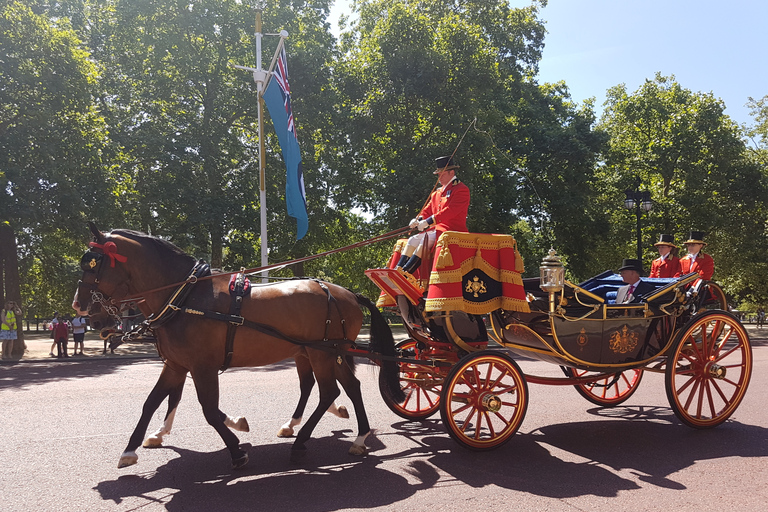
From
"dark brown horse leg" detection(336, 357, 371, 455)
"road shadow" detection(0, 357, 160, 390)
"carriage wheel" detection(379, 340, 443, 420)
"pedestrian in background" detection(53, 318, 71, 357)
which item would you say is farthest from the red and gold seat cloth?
"pedestrian in background" detection(53, 318, 71, 357)

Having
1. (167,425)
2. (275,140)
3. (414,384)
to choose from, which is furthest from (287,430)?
(275,140)

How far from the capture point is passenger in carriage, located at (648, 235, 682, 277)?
28.6 feet

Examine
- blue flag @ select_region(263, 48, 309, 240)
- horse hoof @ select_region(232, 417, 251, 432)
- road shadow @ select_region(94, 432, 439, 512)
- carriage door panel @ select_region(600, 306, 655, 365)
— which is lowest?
road shadow @ select_region(94, 432, 439, 512)

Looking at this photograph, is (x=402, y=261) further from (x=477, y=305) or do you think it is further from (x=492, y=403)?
(x=492, y=403)

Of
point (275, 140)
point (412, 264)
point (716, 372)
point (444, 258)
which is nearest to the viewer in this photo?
point (444, 258)

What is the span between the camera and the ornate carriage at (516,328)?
5.52 m

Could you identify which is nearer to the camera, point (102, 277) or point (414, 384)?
point (102, 277)

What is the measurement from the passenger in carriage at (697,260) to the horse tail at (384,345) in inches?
169

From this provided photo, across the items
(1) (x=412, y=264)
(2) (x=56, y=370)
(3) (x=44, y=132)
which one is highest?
(3) (x=44, y=132)

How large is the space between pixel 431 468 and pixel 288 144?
34.1ft

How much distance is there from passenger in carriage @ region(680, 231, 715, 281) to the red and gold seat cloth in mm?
3282

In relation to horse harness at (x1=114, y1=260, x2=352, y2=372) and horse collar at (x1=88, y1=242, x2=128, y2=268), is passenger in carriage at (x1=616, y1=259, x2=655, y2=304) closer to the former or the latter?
horse harness at (x1=114, y1=260, x2=352, y2=372)

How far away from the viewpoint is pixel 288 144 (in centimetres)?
1393

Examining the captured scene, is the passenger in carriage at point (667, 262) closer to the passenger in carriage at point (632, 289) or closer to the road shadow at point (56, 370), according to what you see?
the passenger in carriage at point (632, 289)
